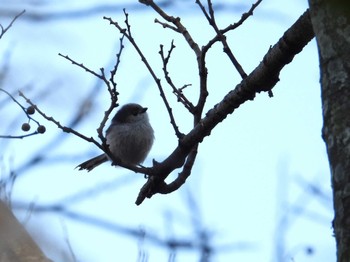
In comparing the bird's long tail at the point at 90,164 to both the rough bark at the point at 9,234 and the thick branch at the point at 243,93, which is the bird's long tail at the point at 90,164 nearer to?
the thick branch at the point at 243,93

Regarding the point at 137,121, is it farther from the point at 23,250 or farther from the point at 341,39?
the point at 341,39

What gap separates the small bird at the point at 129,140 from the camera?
6.89 metres

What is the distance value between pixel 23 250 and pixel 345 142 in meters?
2.37

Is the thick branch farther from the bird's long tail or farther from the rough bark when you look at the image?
the bird's long tail

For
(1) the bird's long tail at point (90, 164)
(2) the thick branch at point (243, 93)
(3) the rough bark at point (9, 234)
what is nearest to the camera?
(3) the rough bark at point (9, 234)

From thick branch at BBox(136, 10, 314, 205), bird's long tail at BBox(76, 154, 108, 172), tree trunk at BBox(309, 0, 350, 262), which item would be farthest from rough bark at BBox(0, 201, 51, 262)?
bird's long tail at BBox(76, 154, 108, 172)

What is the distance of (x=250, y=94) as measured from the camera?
160 inches

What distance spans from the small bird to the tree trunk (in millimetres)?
4582

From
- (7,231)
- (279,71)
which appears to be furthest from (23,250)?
(279,71)

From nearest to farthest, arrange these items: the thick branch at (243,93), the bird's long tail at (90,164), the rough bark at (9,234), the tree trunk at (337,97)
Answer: the tree trunk at (337,97) < the rough bark at (9,234) < the thick branch at (243,93) < the bird's long tail at (90,164)

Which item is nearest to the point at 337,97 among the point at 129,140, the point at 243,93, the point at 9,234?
the point at 9,234

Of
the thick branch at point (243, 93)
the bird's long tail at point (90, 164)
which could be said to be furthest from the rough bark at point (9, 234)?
the bird's long tail at point (90, 164)

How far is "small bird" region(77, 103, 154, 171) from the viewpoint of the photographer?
689 cm

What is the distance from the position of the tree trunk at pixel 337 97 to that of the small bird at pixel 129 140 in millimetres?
4582
